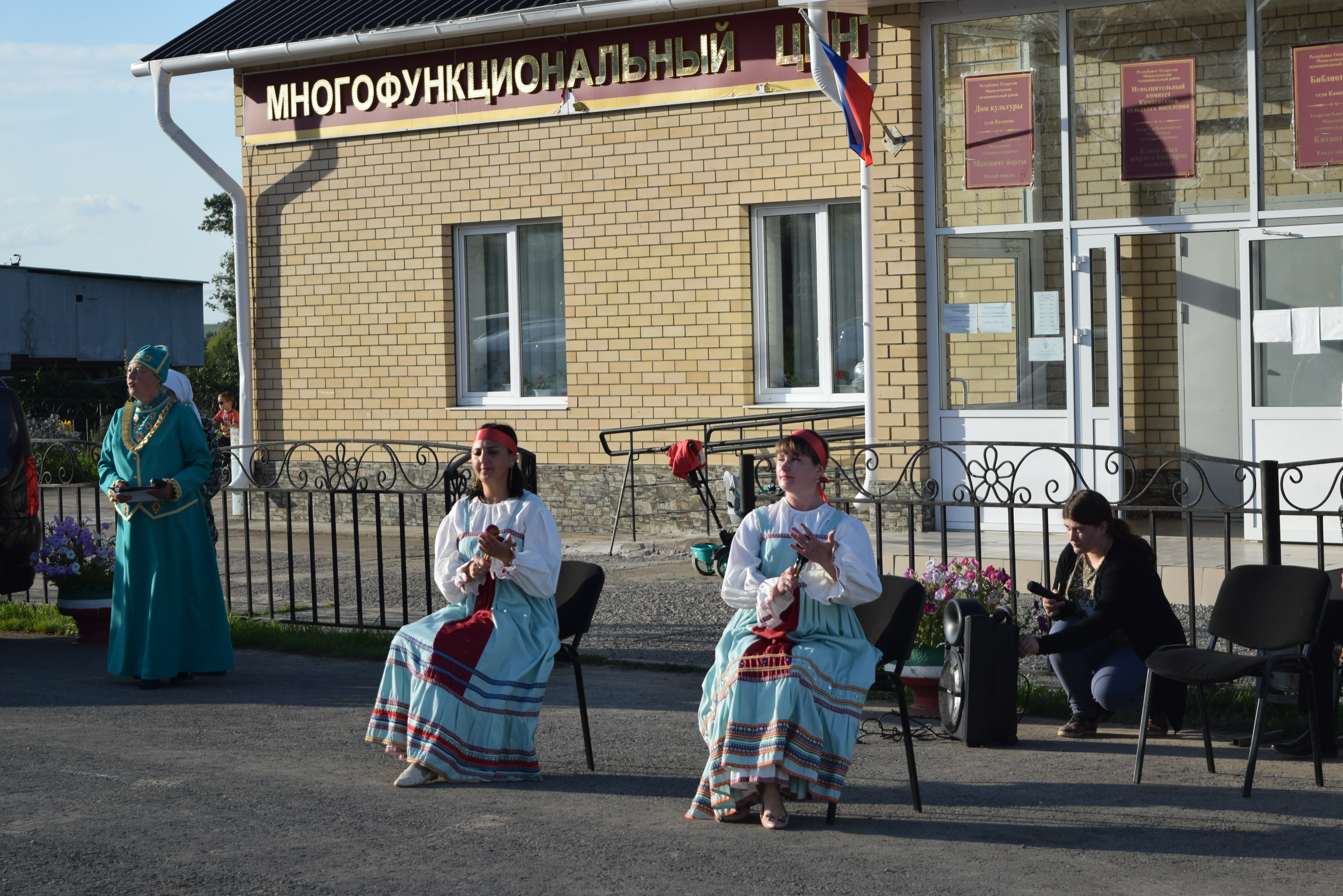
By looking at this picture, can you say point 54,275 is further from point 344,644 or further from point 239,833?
point 239,833

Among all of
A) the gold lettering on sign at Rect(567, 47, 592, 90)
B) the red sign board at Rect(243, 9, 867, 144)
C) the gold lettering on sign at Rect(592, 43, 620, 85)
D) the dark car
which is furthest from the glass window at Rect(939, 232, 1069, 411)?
the dark car

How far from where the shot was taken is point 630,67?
13.3 meters

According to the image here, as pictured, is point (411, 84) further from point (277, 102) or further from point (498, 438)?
point (498, 438)

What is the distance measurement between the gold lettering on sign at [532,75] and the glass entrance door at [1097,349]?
518 centimetres

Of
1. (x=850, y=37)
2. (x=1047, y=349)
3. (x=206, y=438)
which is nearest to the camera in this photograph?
(x=206, y=438)

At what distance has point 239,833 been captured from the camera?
5.17 m

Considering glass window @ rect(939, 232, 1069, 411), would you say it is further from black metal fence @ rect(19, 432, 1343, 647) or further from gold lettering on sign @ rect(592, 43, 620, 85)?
gold lettering on sign @ rect(592, 43, 620, 85)

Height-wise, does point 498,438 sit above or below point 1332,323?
below

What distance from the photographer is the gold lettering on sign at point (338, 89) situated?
14.7 metres

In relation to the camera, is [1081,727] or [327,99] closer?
[1081,727]

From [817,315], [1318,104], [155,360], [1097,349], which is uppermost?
[1318,104]

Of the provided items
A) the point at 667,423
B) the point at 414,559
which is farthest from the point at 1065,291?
the point at 414,559

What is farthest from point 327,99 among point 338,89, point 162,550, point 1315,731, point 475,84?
point 1315,731

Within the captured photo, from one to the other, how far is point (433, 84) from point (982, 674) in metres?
9.69
